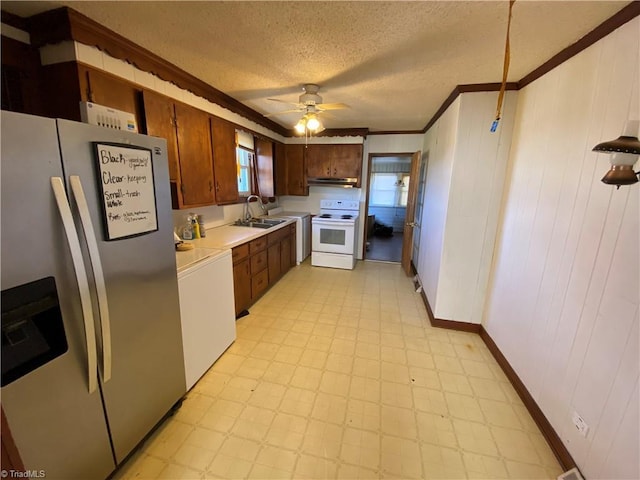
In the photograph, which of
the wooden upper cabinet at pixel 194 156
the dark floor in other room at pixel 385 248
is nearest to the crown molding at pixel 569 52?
the wooden upper cabinet at pixel 194 156

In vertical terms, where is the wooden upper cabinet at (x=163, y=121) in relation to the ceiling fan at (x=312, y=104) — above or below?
below

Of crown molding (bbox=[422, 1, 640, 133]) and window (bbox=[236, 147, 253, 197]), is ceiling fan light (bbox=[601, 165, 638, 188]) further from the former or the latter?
window (bbox=[236, 147, 253, 197])

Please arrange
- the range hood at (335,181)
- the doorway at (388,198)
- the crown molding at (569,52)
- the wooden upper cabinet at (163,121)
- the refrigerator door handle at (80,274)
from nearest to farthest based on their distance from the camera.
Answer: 1. the refrigerator door handle at (80,274)
2. the crown molding at (569,52)
3. the wooden upper cabinet at (163,121)
4. the range hood at (335,181)
5. the doorway at (388,198)

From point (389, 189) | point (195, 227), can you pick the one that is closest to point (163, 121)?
point (195, 227)

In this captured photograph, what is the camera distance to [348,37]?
165cm

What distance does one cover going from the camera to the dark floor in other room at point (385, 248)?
543cm

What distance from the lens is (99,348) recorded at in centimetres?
120

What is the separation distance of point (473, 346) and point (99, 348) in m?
2.91

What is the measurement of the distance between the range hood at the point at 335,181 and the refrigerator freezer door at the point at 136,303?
3.45 meters

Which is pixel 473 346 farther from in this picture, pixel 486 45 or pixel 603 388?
pixel 486 45

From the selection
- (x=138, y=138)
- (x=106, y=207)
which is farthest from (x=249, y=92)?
(x=106, y=207)

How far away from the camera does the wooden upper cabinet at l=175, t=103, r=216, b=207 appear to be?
2.40 meters

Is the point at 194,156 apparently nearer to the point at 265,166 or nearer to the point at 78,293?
the point at 78,293

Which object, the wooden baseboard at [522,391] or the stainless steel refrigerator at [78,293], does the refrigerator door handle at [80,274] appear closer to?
the stainless steel refrigerator at [78,293]
